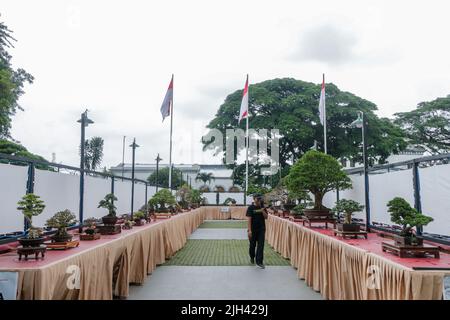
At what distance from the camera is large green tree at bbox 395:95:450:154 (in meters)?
17.9

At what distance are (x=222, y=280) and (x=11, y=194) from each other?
295 cm

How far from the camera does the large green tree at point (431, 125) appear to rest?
17.9 meters

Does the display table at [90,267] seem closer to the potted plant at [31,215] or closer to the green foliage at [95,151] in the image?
the potted plant at [31,215]

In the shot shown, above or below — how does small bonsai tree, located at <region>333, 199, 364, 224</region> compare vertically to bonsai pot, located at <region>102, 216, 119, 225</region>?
above

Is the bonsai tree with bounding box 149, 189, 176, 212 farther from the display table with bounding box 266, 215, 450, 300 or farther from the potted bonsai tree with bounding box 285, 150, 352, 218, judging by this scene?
the display table with bounding box 266, 215, 450, 300

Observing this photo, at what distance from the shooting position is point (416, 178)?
365 cm

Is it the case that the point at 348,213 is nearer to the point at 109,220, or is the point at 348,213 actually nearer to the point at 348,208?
the point at 348,208

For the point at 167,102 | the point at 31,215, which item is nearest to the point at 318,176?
the point at 31,215

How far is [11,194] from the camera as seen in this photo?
3551 mm

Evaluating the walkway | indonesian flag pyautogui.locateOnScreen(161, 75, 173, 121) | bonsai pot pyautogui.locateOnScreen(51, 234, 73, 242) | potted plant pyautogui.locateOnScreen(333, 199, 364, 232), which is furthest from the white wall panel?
indonesian flag pyautogui.locateOnScreen(161, 75, 173, 121)

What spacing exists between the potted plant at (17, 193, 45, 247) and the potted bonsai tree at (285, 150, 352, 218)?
407 centimetres

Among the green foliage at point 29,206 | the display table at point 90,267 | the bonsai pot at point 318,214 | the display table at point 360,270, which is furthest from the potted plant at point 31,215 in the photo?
the bonsai pot at point 318,214

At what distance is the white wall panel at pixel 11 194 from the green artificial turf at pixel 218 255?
3.15 meters
